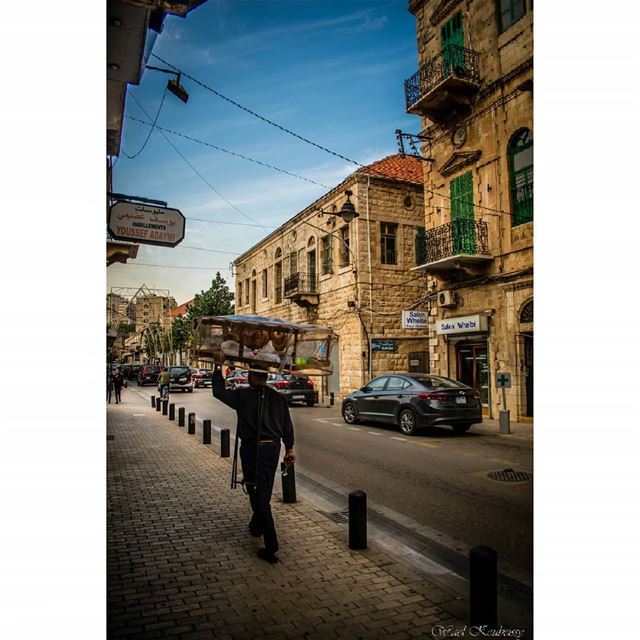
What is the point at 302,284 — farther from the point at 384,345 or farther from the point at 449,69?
the point at 449,69

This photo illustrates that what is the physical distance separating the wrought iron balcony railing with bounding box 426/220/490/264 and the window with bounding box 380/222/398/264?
225 inches

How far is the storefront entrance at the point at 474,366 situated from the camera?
14844mm

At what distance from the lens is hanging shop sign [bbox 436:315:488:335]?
14.1 meters

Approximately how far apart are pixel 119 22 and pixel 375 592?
182 inches

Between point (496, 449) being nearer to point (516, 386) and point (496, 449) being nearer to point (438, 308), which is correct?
point (516, 386)

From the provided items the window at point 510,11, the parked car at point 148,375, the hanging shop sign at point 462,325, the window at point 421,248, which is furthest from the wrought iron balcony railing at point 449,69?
the parked car at point 148,375

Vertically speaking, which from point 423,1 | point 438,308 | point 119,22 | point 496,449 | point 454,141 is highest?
point 423,1

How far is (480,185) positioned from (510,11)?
15.4ft

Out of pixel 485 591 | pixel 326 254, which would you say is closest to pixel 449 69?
pixel 485 591

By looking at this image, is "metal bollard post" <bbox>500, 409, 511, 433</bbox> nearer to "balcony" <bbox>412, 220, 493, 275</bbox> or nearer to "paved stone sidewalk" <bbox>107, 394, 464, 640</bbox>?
"balcony" <bbox>412, 220, 493, 275</bbox>

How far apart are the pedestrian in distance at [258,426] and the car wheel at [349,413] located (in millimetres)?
9537

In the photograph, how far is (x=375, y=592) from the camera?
12.0ft

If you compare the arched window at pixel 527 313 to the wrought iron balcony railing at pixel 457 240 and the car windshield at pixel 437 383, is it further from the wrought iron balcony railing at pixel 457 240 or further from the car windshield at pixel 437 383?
the car windshield at pixel 437 383
